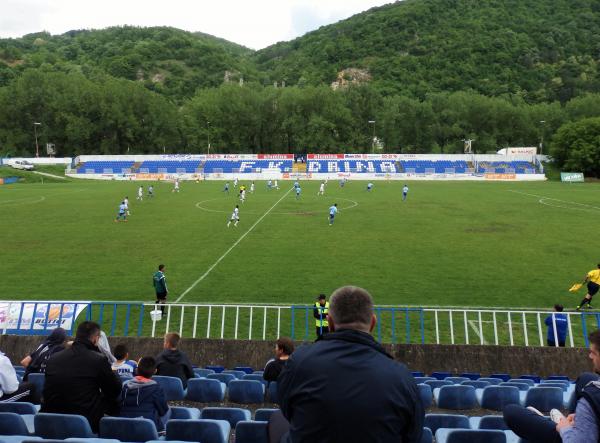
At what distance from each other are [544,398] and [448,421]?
2.35 meters

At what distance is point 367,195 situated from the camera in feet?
159

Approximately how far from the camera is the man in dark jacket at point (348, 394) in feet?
8.36

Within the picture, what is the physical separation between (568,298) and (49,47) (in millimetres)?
224562

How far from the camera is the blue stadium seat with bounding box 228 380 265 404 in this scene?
7.34 m

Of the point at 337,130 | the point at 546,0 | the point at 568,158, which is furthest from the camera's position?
the point at 546,0

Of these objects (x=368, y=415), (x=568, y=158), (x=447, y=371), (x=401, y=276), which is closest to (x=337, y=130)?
(x=568, y=158)

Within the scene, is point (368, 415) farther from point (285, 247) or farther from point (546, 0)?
point (546, 0)

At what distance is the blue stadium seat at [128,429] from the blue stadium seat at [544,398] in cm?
512

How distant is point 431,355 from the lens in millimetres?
10797

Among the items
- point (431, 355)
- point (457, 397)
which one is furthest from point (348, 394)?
point (431, 355)

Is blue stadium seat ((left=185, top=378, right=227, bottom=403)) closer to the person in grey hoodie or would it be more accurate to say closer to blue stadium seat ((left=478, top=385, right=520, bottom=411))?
the person in grey hoodie

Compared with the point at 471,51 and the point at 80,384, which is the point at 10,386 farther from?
the point at 471,51

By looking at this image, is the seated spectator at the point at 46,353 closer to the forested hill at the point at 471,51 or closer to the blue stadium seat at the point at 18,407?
the blue stadium seat at the point at 18,407

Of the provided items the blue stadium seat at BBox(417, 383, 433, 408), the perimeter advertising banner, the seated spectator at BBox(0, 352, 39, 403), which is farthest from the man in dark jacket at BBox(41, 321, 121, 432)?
the perimeter advertising banner
